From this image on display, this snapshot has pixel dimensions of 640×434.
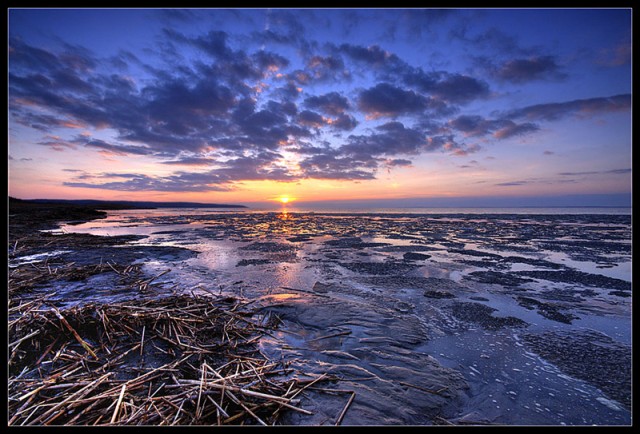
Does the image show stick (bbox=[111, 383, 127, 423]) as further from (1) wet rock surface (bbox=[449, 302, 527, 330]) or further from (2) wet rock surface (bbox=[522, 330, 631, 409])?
(1) wet rock surface (bbox=[449, 302, 527, 330])

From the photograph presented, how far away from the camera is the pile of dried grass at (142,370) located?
11.1 ft

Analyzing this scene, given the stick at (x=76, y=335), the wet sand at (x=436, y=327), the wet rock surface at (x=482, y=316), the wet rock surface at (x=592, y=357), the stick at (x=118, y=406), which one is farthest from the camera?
the wet rock surface at (x=482, y=316)

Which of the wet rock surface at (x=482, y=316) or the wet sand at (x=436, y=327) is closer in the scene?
the wet sand at (x=436, y=327)

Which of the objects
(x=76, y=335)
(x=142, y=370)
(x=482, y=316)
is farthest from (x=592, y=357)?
(x=76, y=335)

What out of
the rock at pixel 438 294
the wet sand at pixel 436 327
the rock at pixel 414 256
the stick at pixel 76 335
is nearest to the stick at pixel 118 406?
the stick at pixel 76 335

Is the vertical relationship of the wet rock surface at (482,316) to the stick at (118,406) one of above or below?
below

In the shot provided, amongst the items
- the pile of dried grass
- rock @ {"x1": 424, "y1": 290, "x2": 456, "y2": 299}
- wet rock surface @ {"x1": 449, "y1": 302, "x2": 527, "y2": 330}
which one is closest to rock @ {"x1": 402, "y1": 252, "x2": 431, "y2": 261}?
rock @ {"x1": 424, "y1": 290, "x2": 456, "y2": 299}

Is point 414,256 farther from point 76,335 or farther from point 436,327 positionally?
point 76,335

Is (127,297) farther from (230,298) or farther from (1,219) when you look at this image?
(1,219)

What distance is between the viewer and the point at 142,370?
14.2 ft

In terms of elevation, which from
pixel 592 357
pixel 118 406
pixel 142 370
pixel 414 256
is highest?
pixel 118 406

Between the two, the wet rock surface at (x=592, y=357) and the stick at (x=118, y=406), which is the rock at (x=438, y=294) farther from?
the stick at (x=118, y=406)

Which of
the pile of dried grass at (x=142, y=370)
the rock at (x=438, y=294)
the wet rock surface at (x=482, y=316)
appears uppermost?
the pile of dried grass at (x=142, y=370)

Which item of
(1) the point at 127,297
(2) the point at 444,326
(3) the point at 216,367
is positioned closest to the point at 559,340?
(2) the point at 444,326
